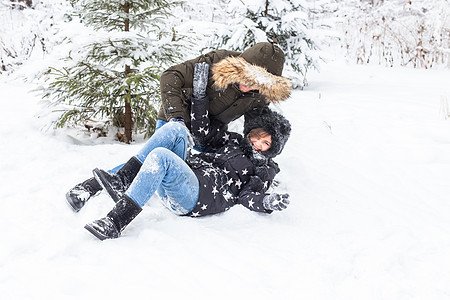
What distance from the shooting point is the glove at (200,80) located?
8.75 ft

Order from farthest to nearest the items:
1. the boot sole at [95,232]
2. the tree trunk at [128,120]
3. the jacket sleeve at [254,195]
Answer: the tree trunk at [128,120] → the jacket sleeve at [254,195] → the boot sole at [95,232]

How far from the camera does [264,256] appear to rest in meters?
1.93

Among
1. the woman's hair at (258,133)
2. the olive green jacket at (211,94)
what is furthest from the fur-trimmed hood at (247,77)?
the woman's hair at (258,133)

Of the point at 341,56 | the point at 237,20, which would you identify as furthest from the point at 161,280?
the point at 341,56

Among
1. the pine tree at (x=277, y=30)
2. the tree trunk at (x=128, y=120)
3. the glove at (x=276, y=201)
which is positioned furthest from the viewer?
the pine tree at (x=277, y=30)

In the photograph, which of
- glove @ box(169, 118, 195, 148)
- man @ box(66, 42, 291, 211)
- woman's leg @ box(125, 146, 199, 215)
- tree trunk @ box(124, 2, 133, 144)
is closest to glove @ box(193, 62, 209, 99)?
man @ box(66, 42, 291, 211)

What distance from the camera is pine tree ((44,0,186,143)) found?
367cm

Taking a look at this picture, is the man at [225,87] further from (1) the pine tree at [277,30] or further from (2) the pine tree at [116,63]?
(1) the pine tree at [277,30]

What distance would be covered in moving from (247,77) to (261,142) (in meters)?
0.50

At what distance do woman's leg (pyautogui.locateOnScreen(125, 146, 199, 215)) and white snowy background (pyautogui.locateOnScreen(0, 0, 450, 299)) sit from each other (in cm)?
Result: 12

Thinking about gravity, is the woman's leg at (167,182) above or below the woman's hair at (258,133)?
below

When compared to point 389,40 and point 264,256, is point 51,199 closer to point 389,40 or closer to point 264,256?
point 264,256

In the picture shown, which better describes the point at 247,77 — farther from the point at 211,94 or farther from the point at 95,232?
the point at 95,232

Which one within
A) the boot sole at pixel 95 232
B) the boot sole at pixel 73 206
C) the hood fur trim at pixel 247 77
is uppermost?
the hood fur trim at pixel 247 77
